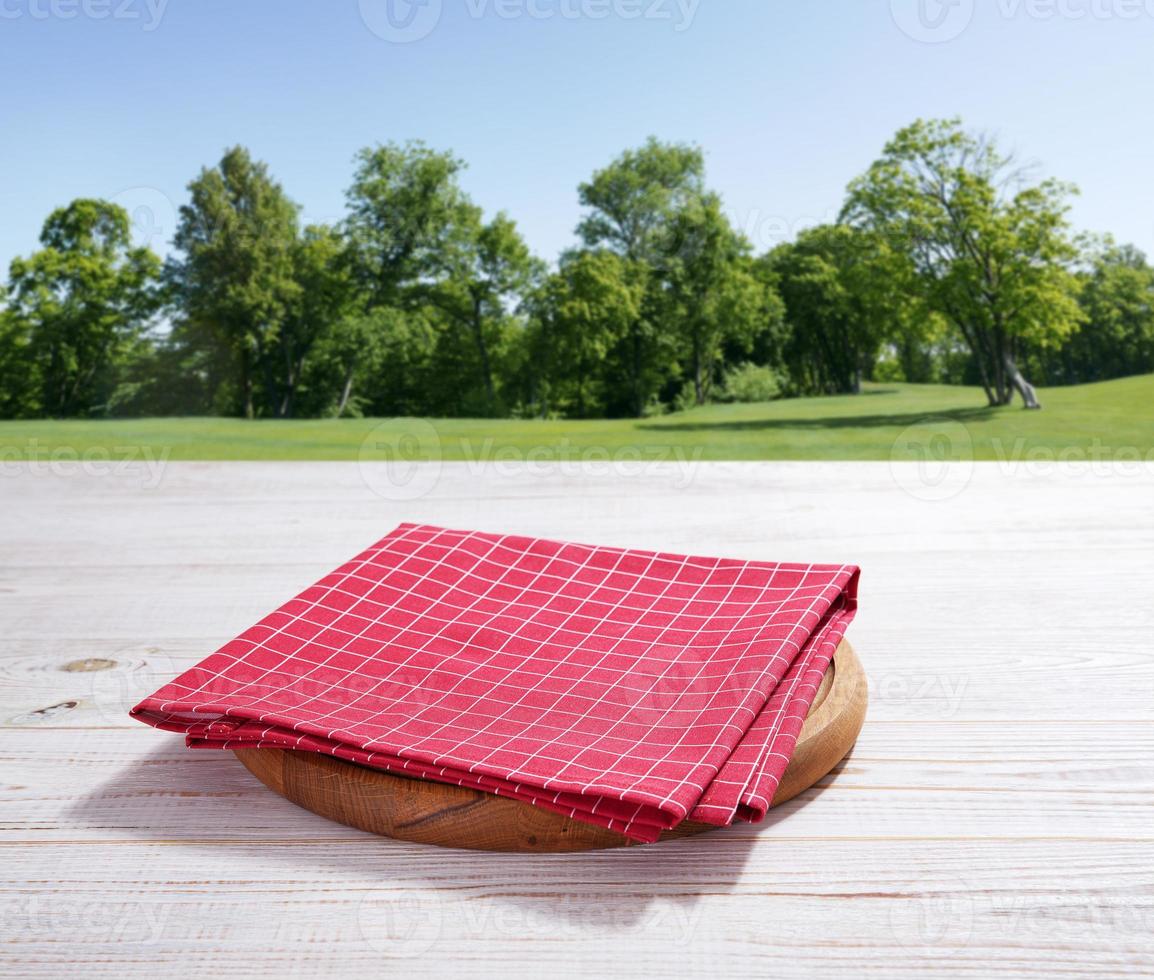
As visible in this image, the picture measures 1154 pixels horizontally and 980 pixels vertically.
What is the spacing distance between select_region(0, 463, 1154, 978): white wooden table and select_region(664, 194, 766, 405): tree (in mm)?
3855

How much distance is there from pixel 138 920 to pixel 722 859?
0.25 meters

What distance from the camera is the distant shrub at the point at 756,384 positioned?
4.98 meters

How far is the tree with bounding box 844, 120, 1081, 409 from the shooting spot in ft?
13.9

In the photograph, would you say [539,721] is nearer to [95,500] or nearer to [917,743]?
[917,743]

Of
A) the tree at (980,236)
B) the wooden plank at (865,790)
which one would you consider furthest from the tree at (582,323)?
the wooden plank at (865,790)

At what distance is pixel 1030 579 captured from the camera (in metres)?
1.03

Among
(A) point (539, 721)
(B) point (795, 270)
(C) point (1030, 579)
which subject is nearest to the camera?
(A) point (539, 721)

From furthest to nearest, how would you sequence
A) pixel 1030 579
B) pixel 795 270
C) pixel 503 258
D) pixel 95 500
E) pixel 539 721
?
pixel 503 258, pixel 795 270, pixel 95 500, pixel 1030 579, pixel 539 721

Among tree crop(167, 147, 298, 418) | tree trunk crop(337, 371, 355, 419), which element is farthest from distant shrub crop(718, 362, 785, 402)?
tree crop(167, 147, 298, 418)

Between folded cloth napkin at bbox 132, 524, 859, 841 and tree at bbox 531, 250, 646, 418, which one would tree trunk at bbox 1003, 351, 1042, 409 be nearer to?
tree at bbox 531, 250, 646, 418

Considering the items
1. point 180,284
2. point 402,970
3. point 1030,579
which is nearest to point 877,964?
point 402,970

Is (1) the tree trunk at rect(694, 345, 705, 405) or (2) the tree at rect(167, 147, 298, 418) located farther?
(1) the tree trunk at rect(694, 345, 705, 405)

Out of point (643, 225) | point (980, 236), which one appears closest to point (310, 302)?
point (643, 225)

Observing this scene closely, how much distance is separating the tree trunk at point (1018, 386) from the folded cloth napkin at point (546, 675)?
377 cm
